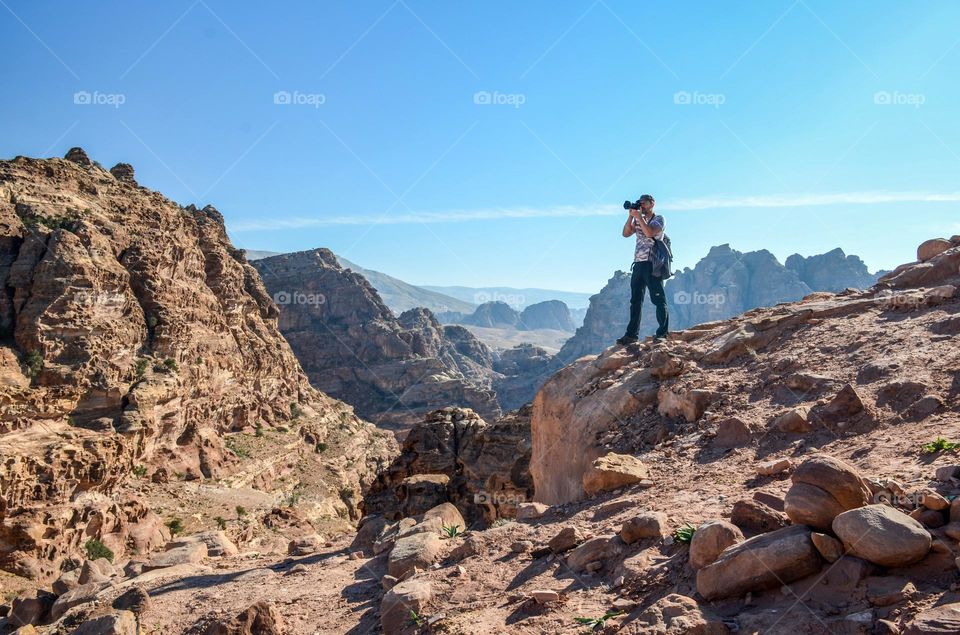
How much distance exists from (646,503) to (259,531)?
116 feet

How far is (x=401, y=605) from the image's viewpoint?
229 inches

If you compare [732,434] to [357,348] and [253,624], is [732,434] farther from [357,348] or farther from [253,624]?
[357,348]

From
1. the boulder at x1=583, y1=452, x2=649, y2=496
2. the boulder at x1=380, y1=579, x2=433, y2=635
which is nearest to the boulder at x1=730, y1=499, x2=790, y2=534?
the boulder at x1=583, y1=452, x2=649, y2=496

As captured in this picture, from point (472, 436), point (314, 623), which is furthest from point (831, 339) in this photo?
point (472, 436)

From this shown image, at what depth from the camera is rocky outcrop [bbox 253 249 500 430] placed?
97438 mm

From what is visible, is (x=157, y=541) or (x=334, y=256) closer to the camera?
(x=157, y=541)

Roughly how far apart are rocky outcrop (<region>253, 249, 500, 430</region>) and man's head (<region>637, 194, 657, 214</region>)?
265 feet

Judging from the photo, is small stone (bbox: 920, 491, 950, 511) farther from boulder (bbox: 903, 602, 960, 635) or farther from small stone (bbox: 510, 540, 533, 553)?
small stone (bbox: 510, 540, 533, 553)

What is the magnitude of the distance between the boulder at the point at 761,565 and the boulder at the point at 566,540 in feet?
6.04

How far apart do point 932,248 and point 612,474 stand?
1033 cm

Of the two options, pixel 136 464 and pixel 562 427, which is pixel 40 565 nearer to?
pixel 136 464

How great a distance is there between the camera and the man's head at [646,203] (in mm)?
11725

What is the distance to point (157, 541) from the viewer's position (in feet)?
111

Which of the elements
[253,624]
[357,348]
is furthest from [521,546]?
[357,348]
